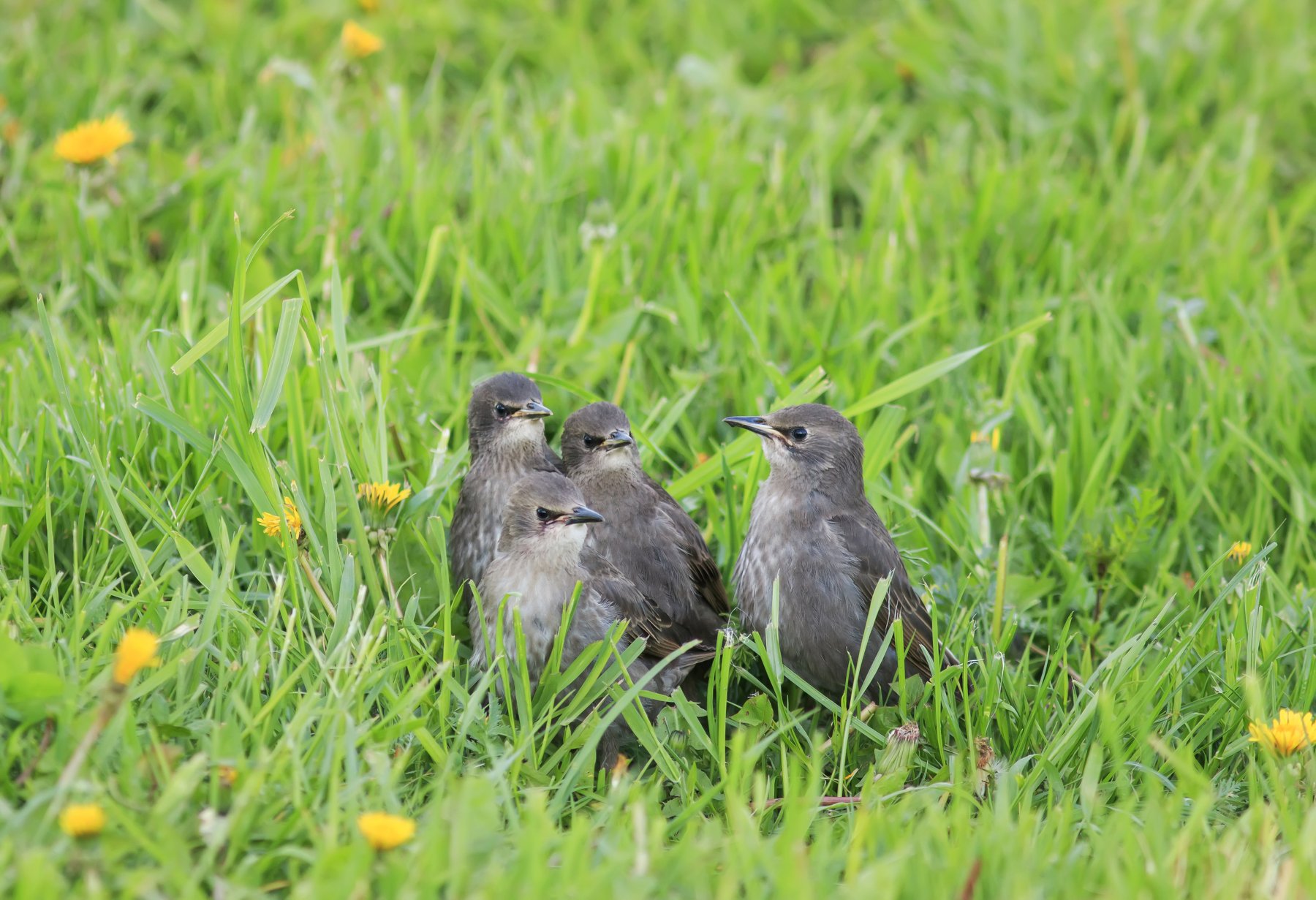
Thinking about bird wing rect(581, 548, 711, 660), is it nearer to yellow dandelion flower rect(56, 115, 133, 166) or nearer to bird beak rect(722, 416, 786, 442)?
bird beak rect(722, 416, 786, 442)

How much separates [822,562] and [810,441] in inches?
15.4

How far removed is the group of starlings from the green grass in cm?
18

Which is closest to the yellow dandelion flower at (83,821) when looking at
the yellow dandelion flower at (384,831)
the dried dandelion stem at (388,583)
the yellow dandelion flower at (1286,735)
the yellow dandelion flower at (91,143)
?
the yellow dandelion flower at (384,831)

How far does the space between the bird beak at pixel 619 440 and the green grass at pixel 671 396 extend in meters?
0.29

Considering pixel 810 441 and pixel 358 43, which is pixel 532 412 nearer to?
pixel 810 441

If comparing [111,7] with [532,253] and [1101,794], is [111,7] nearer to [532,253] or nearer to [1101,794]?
[532,253]

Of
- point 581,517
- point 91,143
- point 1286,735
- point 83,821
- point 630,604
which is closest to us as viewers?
point 83,821

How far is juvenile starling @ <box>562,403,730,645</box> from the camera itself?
14.6 ft

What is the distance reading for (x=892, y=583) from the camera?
167 inches

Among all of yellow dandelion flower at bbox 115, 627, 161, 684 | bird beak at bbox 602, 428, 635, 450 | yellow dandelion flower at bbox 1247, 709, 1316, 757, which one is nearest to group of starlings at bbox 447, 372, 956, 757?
bird beak at bbox 602, 428, 635, 450

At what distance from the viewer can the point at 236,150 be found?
20.5ft

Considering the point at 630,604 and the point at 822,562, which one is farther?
the point at 822,562

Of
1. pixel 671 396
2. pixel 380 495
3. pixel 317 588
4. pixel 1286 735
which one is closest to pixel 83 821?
pixel 317 588

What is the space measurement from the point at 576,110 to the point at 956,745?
4.22 m
